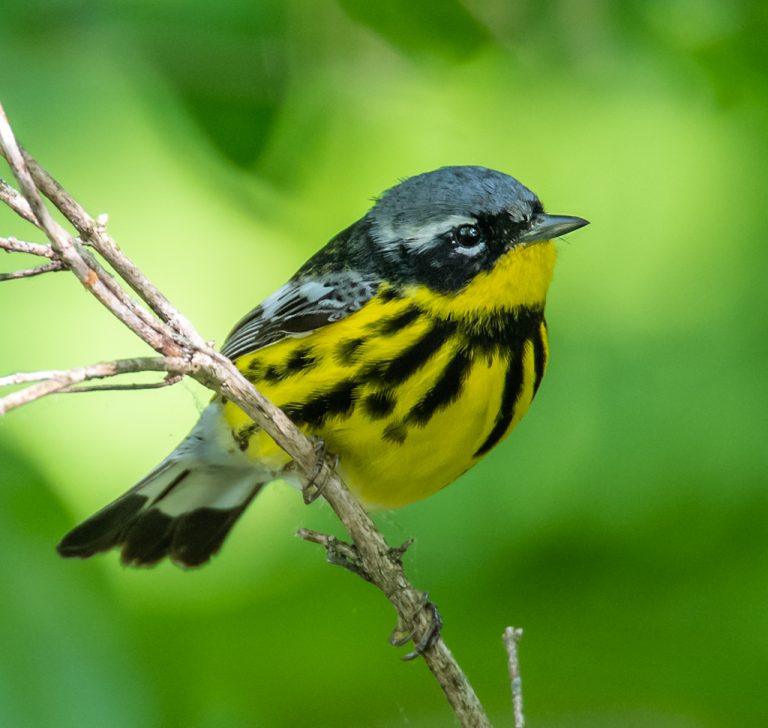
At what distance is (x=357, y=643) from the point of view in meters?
3.12

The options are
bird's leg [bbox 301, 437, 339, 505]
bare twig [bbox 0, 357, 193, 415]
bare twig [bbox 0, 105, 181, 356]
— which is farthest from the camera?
bird's leg [bbox 301, 437, 339, 505]

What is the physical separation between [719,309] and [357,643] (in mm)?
1168

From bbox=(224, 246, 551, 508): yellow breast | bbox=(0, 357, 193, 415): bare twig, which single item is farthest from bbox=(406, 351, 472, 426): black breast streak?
bbox=(0, 357, 193, 415): bare twig

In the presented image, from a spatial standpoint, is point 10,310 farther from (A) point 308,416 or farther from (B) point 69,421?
(A) point 308,416

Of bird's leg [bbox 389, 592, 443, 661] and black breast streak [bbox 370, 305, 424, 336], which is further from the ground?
black breast streak [bbox 370, 305, 424, 336]

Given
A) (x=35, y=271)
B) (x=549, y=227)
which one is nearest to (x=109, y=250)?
(x=35, y=271)

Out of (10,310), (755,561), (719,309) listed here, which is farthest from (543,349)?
(10,310)

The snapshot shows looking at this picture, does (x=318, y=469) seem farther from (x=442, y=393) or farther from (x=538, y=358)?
(x=538, y=358)

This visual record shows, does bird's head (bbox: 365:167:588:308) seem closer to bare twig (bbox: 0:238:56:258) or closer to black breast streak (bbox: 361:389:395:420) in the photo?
black breast streak (bbox: 361:389:395:420)

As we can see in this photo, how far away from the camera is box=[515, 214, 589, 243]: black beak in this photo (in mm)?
3055

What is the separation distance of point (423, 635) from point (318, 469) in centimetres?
41

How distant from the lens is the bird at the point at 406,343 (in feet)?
9.86

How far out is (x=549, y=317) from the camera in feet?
10.5

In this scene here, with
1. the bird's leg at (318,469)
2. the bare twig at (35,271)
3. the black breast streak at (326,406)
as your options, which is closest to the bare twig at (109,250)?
the bare twig at (35,271)
